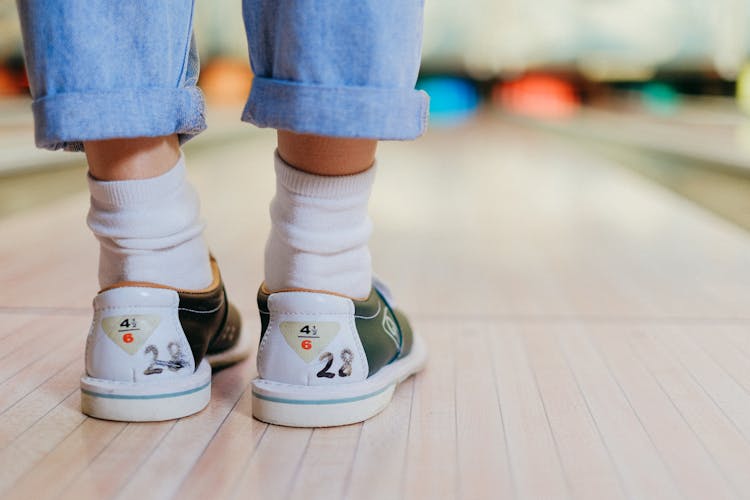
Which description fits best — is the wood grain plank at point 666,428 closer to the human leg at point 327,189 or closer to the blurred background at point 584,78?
the human leg at point 327,189

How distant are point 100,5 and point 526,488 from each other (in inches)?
17.9

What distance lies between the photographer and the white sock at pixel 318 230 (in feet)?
2.32

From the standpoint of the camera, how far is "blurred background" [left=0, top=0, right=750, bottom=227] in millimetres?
3359

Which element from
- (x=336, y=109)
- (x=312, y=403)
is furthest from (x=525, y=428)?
(x=336, y=109)

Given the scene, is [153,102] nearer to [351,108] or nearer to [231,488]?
[351,108]

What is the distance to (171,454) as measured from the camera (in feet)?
2.16

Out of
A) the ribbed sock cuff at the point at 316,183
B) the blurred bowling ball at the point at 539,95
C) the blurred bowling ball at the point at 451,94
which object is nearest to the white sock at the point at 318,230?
the ribbed sock cuff at the point at 316,183

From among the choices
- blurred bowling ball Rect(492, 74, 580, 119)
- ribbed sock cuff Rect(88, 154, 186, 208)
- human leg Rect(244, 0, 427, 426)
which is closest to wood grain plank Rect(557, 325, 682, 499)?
human leg Rect(244, 0, 427, 426)

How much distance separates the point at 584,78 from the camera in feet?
31.0

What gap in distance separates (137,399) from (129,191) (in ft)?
0.54

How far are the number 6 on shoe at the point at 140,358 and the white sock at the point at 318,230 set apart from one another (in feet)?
0.30

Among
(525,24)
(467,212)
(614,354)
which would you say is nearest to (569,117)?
(525,24)

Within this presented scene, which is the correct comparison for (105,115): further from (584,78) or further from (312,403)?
(584,78)

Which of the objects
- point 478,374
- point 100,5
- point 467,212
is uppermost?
point 100,5
